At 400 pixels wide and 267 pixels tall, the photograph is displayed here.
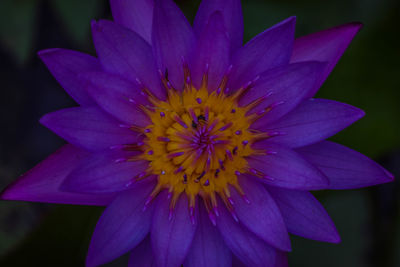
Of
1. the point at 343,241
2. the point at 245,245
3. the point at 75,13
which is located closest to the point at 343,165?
the point at 245,245

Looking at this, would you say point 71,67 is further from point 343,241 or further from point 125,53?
point 343,241

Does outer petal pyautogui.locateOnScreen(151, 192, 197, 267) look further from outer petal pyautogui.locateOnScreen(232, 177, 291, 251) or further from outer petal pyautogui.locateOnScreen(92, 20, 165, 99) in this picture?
outer petal pyautogui.locateOnScreen(92, 20, 165, 99)

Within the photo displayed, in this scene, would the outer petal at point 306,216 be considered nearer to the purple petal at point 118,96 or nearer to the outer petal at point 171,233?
the outer petal at point 171,233

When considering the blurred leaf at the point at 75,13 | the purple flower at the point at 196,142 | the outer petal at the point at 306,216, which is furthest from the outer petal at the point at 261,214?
the blurred leaf at the point at 75,13

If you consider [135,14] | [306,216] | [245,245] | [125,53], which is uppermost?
[135,14]

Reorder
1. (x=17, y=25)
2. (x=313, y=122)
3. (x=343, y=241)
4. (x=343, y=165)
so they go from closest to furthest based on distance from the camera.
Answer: (x=313, y=122)
(x=343, y=165)
(x=17, y=25)
(x=343, y=241)

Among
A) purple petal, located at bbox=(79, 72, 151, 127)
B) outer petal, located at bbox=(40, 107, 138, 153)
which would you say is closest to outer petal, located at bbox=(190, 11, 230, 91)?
purple petal, located at bbox=(79, 72, 151, 127)

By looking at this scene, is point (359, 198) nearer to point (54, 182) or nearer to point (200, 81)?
point (200, 81)
